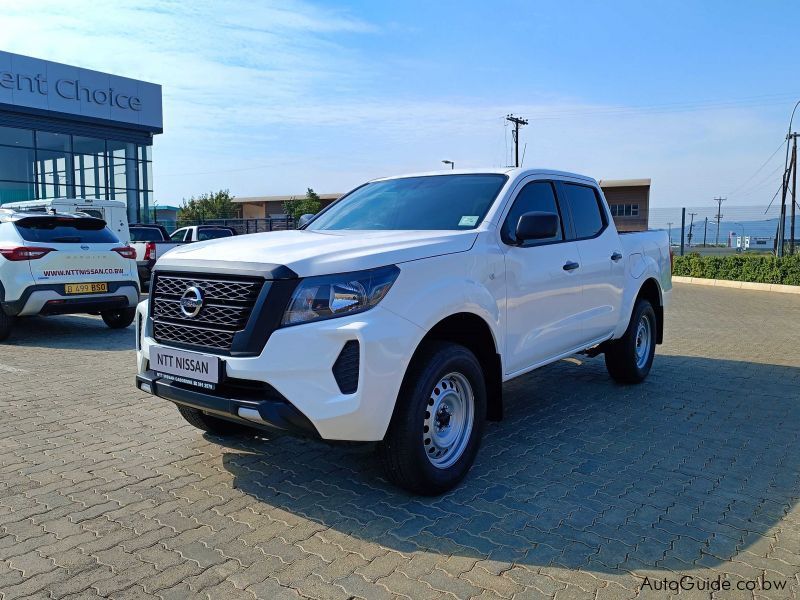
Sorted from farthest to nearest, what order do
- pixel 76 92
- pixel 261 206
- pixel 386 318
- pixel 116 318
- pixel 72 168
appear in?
pixel 261 206
pixel 72 168
pixel 76 92
pixel 116 318
pixel 386 318

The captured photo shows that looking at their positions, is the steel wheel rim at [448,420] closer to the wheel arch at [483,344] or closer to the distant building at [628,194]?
the wheel arch at [483,344]

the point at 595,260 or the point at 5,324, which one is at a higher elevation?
the point at 595,260

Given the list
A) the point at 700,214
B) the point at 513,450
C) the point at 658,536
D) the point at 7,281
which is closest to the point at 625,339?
the point at 513,450

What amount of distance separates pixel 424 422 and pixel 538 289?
5.11 feet

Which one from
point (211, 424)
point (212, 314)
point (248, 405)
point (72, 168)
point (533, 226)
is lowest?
point (211, 424)

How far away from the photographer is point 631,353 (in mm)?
6504

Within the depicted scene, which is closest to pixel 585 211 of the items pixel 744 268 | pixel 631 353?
pixel 631 353

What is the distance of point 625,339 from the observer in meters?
6.46

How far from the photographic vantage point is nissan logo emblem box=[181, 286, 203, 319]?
Answer: 3707 mm

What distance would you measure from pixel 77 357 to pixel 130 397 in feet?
8.07

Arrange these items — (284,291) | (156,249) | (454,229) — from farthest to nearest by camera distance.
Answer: (156,249)
(454,229)
(284,291)

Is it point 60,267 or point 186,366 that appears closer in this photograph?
point 186,366

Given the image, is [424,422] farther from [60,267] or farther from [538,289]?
[60,267]

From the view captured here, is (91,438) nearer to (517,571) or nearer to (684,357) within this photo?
(517,571)
